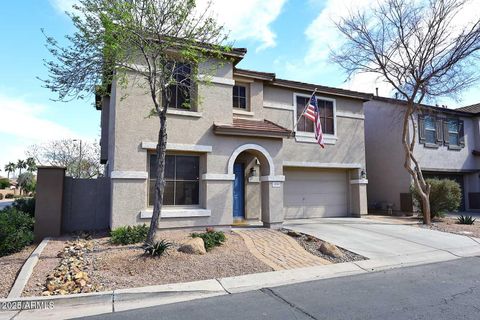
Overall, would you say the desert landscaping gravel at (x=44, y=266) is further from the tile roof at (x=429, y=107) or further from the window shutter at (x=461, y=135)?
the window shutter at (x=461, y=135)

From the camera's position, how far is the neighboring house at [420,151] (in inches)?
724

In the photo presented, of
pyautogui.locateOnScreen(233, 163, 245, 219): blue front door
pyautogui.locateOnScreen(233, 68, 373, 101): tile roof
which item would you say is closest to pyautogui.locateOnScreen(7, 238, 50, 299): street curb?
pyautogui.locateOnScreen(233, 163, 245, 219): blue front door

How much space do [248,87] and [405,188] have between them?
999 cm

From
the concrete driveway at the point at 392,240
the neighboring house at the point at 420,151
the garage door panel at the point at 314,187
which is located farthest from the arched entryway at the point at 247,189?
the neighboring house at the point at 420,151

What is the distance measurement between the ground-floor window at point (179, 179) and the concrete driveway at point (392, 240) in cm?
396

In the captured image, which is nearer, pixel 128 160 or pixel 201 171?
pixel 128 160

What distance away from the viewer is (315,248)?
9609mm

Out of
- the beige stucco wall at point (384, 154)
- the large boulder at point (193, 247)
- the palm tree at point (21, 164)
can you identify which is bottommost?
the large boulder at point (193, 247)

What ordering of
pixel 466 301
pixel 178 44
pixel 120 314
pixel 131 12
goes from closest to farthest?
pixel 120 314 < pixel 466 301 < pixel 131 12 < pixel 178 44

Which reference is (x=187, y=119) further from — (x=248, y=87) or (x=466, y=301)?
(x=466, y=301)

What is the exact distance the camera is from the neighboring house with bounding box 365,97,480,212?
18391mm

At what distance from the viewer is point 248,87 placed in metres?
14.5

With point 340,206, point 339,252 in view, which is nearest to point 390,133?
point 340,206

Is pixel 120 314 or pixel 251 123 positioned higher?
pixel 251 123
